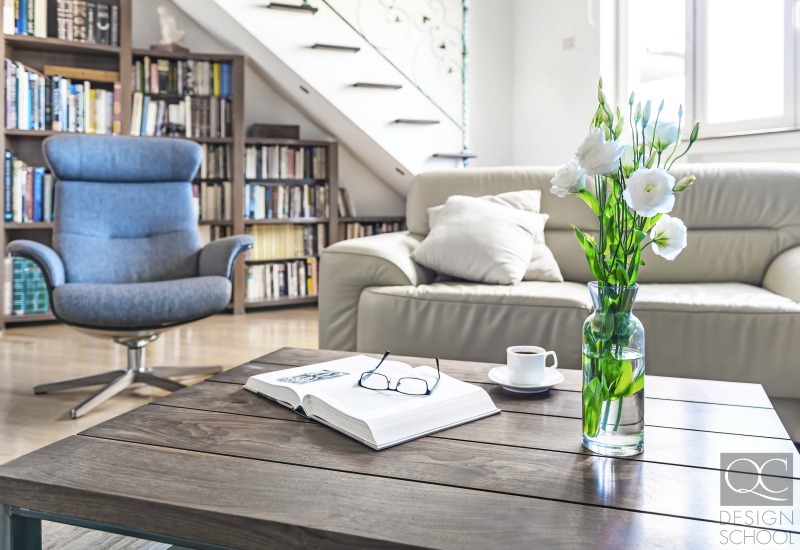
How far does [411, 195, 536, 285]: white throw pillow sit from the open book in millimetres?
1086

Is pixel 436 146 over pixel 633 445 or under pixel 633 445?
over

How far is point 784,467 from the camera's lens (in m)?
0.85

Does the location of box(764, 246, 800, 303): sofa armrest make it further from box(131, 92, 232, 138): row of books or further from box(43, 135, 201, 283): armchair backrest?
box(131, 92, 232, 138): row of books

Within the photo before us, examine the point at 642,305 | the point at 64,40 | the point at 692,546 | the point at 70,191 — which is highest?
the point at 64,40

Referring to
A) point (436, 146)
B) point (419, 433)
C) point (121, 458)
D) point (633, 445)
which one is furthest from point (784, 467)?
point (436, 146)

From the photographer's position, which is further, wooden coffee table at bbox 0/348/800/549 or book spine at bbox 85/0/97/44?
book spine at bbox 85/0/97/44

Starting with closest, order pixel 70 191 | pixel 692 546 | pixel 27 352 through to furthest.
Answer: pixel 692 546 → pixel 70 191 → pixel 27 352

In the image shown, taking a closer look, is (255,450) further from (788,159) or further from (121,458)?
(788,159)

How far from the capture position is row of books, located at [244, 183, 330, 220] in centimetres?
430

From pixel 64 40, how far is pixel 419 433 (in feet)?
12.1

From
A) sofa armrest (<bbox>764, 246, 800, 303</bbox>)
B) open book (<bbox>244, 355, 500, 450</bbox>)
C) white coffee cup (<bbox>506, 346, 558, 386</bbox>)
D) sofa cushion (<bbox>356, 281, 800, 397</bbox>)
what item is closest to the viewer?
open book (<bbox>244, 355, 500, 450</bbox>)

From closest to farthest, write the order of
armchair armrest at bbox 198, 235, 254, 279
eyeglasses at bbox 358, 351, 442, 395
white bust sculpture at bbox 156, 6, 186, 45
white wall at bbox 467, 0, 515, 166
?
eyeglasses at bbox 358, 351, 442, 395 < armchair armrest at bbox 198, 235, 254, 279 < white bust sculpture at bbox 156, 6, 186, 45 < white wall at bbox 467, 0, 515, 166

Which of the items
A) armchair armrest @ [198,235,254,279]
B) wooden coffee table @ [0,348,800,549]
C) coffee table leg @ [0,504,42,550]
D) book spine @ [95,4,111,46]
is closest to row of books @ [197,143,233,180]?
book spine @ [95,4,111,46]

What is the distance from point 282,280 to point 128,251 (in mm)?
1779
